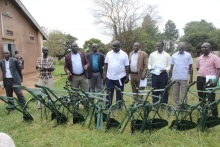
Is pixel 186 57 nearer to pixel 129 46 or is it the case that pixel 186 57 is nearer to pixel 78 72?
pixel 78 72

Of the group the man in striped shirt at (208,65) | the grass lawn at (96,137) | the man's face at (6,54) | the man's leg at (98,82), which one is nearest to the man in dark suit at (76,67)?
the man's leg at (98,82)

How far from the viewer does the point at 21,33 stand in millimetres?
12266

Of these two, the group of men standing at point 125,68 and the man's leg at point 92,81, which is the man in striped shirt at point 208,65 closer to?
the group of men standing at point 125,68

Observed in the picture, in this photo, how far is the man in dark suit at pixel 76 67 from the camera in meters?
4.61

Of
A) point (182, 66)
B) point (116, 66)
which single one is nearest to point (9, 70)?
point (116, 66)

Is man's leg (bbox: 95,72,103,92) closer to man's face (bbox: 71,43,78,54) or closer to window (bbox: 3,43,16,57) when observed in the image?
man's face (bbox: 71,43,78,54)

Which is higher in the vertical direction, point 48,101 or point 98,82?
point 98,82

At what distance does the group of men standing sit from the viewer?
404 centimetres

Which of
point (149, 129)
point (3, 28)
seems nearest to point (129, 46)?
point (3, 28)

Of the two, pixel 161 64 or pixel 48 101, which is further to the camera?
pixel 161 64

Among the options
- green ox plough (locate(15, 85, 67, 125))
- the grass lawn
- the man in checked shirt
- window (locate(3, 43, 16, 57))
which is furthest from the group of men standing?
window (locate(3, 43, 16, 57))

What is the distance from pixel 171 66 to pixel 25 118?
348 centimetres

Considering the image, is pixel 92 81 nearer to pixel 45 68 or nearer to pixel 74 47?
pixel 74 47

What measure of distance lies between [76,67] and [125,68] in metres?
1.21
